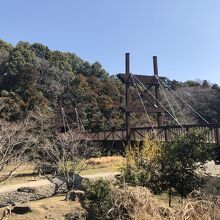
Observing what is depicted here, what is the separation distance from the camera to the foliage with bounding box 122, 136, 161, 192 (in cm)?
1100

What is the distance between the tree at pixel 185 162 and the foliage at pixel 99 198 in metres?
2.60

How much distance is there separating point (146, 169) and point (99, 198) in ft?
9.63

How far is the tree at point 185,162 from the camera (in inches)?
451

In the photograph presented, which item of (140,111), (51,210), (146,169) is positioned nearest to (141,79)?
(140,111)

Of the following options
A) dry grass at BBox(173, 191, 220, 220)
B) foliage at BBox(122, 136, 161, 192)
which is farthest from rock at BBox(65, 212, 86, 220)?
dry grass at BBox(173, 191, 220, 220)

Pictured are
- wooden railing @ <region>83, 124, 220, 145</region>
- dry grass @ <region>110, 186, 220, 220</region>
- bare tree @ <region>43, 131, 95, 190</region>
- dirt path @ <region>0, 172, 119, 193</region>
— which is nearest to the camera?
dry grass @ <region>110, 186, 220, 220</region>

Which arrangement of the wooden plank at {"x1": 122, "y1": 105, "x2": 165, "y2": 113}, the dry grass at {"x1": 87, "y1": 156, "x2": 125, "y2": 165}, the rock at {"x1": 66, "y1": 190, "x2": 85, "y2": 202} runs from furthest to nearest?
1. the dry grass at {"x1": 87, "y1": 156, "x2": 125, "y2": 165}
2. the wooden plank at {"x1": 122, "y1": 105, "x2": 165, "y2": 113}
3. the rock at {"x1": 66, "y1": 190, "x2": 85, "y2": 202}

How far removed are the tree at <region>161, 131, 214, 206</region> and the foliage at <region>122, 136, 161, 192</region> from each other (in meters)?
0.32

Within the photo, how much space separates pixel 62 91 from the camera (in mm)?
43344

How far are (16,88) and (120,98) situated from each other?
511 inches

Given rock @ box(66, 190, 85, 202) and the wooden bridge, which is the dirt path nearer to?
the wooden bridge

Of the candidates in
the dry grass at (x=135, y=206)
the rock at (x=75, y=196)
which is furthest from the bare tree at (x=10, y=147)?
the dry grass at (x=135, y=206)

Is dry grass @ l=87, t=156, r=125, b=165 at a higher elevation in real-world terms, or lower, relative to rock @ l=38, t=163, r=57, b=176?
higher

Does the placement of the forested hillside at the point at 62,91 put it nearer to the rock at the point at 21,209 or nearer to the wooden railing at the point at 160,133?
the wooden railing at the point at 160,133
